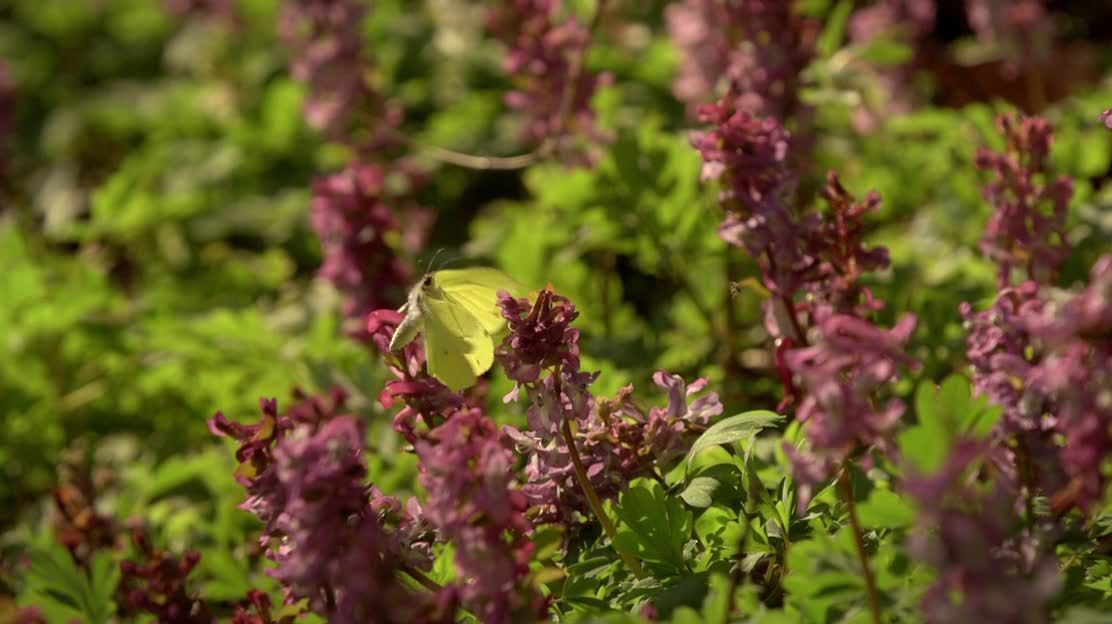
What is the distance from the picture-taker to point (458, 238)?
462 cm

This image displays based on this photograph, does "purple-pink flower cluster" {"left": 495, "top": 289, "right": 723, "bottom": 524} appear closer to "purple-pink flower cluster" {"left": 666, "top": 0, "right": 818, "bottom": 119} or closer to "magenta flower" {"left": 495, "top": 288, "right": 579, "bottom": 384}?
"magenta flower" {"left": 495, "top": 288, "right": 579, "bottom": 384}

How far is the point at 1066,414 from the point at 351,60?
3118mm

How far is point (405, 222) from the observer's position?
3.78 meters

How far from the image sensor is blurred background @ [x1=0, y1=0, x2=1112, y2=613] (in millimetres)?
2783

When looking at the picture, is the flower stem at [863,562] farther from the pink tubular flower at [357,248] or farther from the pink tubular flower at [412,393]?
the pink tubular flower at [357,248]

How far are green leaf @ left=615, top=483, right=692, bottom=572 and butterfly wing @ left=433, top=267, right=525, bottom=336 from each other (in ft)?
1.51

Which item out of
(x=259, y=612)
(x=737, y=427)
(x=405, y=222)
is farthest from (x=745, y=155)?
(x=405, y=222)

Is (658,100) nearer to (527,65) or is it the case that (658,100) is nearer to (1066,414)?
(527,65)

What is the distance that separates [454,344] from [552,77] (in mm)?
1683

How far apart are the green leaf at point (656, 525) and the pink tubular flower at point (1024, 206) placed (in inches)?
33.7

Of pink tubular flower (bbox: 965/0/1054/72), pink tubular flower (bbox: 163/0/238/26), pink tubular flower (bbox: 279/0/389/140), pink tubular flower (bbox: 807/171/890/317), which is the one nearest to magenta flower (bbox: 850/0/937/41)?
pink tubular flower (bbox: 965/0/1054/72)

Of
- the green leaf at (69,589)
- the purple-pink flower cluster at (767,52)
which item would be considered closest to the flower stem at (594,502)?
the green leaf at (69,589)

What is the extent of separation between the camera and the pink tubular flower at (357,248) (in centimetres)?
287

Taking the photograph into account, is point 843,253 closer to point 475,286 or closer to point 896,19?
point 475,286
